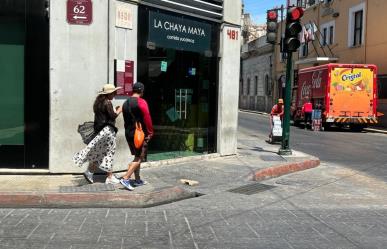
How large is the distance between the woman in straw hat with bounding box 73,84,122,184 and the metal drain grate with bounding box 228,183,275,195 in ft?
7.32

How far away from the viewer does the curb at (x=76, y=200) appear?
782 cm

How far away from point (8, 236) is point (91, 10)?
4779mm

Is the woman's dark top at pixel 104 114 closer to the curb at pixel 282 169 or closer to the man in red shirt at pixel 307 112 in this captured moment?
the curb at pixel 282 169

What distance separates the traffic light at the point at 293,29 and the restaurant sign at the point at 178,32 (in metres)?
2.19

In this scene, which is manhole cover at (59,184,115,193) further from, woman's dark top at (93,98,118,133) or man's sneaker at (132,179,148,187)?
woman's dark top at (93,98,118,133)

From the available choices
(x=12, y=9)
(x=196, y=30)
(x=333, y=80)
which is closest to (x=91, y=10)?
(x=12, y=9)

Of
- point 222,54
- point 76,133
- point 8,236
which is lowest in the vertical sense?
point 8,236

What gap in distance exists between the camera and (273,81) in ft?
168

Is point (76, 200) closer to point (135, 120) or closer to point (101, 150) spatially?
point (101, 150)

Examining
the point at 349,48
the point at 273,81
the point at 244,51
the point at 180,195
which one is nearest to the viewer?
the point at 180,195

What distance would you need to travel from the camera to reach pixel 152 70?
1123 centimetres

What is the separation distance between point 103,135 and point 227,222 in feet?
8.72

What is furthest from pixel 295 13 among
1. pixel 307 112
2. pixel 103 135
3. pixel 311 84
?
pixel 311 84

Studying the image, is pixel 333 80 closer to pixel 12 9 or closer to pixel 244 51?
pixel 12 9
